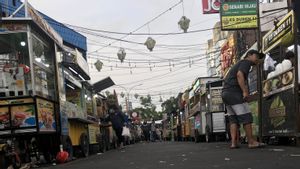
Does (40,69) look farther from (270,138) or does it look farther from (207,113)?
(207,113)

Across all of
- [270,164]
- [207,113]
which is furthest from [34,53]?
[207,113]

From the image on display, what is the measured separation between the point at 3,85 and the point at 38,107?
991 mm

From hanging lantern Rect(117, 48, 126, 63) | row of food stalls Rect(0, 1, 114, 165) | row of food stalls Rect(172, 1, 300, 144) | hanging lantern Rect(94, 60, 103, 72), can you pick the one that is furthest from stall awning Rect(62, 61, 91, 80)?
hanging lantern Rect(94, 60, 103, 72)

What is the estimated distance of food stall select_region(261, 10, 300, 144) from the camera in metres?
9.28

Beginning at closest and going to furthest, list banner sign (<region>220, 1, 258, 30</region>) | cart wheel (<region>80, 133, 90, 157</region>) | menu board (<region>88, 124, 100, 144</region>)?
1. cart wheel (<region>80, 133, 90, 157</region>)
2. menu board (<region>88, 124, 100, 144</region>)
3. banner sign (<region>220, 1, 258, 30</region>)

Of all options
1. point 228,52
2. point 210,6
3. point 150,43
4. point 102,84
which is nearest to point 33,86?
point 102,84

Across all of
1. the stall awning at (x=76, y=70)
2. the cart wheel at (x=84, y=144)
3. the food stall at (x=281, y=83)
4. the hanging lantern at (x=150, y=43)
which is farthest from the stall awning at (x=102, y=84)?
the food stall at (x=281, y=83)

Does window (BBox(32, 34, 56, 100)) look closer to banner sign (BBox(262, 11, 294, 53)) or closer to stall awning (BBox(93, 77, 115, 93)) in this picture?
banner sign (BBox(262, 11, 294, 53))

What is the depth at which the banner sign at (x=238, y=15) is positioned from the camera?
69.3 feet

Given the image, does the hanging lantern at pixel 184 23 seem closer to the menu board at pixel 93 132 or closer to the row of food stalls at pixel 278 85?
the menu board at pixel 93 132

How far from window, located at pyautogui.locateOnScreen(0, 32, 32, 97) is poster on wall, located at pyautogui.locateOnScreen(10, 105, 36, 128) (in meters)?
0.40

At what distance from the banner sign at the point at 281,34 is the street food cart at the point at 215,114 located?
384 inches

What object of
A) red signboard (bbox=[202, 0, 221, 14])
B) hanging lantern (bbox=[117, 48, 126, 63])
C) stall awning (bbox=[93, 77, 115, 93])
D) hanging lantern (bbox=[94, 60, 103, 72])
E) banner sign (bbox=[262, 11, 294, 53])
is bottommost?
stall awning (bbox=[93, 77, 115, 93])

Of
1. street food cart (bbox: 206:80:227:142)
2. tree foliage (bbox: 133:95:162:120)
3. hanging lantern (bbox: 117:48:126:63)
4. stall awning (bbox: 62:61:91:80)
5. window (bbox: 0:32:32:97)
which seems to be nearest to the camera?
window (bbox: 0:32:32:97)
